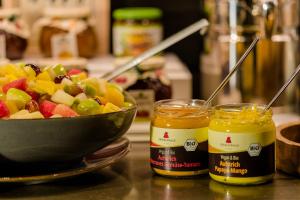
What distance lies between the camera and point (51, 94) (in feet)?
3.54

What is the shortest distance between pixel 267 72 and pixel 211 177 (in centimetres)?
84

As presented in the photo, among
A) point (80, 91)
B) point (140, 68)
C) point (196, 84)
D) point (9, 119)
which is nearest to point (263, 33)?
point (140, 68)

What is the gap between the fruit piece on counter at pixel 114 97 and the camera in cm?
116

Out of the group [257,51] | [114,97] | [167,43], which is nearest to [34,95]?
[114,97]

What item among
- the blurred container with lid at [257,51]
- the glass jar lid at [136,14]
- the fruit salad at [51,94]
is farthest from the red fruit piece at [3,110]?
the glass jar lid at [136,14]

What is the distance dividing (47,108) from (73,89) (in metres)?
0.07

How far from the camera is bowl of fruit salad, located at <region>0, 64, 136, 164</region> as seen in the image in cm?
102

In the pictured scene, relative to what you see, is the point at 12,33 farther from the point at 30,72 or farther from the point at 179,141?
the point at 179,141

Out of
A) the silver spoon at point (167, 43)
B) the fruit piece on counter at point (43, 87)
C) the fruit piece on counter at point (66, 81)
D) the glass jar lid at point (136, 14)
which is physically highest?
the glass jar lid at point (136, 14)

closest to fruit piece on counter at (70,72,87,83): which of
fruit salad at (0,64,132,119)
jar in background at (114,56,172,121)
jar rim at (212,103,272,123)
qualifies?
fruit salad at (0,64,132,119)

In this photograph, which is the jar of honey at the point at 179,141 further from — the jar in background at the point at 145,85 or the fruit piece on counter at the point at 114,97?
the jar in background at the point at 145,85

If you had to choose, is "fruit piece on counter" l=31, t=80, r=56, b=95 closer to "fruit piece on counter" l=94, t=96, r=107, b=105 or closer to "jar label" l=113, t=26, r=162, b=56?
"fruit piece on counter" l=94, t=96, r=107, b=105

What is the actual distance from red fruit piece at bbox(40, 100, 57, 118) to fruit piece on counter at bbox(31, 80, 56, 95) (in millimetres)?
24

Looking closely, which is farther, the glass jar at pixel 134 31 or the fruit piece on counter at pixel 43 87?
the glass jar at pixel 134 31
